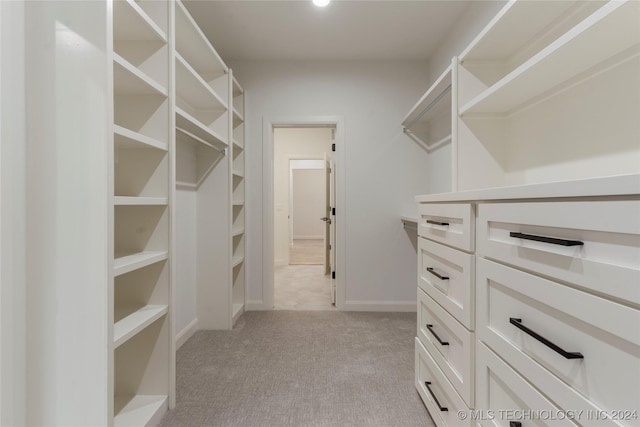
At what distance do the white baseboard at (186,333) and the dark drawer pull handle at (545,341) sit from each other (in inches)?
85.6

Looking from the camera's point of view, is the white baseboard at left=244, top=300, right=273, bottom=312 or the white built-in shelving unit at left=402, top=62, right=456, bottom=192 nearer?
the white built-in shelving unit at left=402, top=62, right=456, bottom=192

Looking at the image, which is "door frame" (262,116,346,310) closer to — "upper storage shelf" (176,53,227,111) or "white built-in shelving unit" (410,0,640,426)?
"upper storage shelf" (176,53,227,111)

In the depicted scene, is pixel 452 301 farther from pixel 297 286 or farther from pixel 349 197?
pixel 297 286

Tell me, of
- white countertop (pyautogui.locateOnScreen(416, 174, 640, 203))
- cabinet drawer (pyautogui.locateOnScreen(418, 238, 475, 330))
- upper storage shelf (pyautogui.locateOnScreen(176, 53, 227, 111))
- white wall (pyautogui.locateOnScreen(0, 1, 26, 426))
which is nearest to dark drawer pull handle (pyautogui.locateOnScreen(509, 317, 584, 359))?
cabinet drawer (pyautogui.locateOnScreen(418, 238, 475, 330))

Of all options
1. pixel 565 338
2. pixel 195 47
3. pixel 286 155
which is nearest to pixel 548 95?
pixel 565 338

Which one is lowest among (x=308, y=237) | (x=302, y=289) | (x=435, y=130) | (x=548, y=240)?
(x=302, y=289)

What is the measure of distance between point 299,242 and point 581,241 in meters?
8.22

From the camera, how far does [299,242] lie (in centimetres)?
873

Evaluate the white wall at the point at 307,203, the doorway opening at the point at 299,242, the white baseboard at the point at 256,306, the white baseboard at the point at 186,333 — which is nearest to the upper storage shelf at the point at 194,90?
the doorway opening at the point at 299,242

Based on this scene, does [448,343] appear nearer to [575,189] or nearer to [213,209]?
[575,189]

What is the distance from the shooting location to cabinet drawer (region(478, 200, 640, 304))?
1.75 feet

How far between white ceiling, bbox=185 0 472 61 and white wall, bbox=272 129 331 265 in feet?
7.82

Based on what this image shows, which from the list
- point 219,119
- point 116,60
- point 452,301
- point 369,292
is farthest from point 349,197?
point 116,60

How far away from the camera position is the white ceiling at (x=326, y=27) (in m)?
2.19
